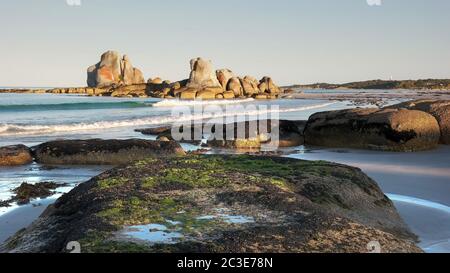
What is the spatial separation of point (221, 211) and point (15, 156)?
9.18 m

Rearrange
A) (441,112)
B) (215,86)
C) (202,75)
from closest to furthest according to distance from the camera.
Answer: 1. (441,112)
2. (215,86)
3. (202,75)

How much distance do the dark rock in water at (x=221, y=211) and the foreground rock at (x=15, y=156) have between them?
7100 mm

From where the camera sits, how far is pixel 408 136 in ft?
42.1

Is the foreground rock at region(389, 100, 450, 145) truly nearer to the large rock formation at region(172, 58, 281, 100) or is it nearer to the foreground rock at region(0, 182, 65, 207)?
the foreground rock at region(0, 182, 65, 207)

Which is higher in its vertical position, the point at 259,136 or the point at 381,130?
the point at 381,130

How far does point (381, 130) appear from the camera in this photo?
13133 millimetres

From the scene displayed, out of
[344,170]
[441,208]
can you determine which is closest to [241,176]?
[344,170]

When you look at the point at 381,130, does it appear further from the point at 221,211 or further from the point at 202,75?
the point at 202,75

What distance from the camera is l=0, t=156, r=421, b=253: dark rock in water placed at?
299cm

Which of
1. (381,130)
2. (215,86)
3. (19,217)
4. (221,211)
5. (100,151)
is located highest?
(215,86)

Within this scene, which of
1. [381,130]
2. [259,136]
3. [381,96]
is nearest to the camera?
[381,130]

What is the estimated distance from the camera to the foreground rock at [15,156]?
11320 millimetres

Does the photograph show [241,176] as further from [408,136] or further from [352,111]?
[352,111]

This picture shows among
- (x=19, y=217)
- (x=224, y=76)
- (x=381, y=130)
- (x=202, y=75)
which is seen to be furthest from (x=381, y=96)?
(x=19, y=217)
